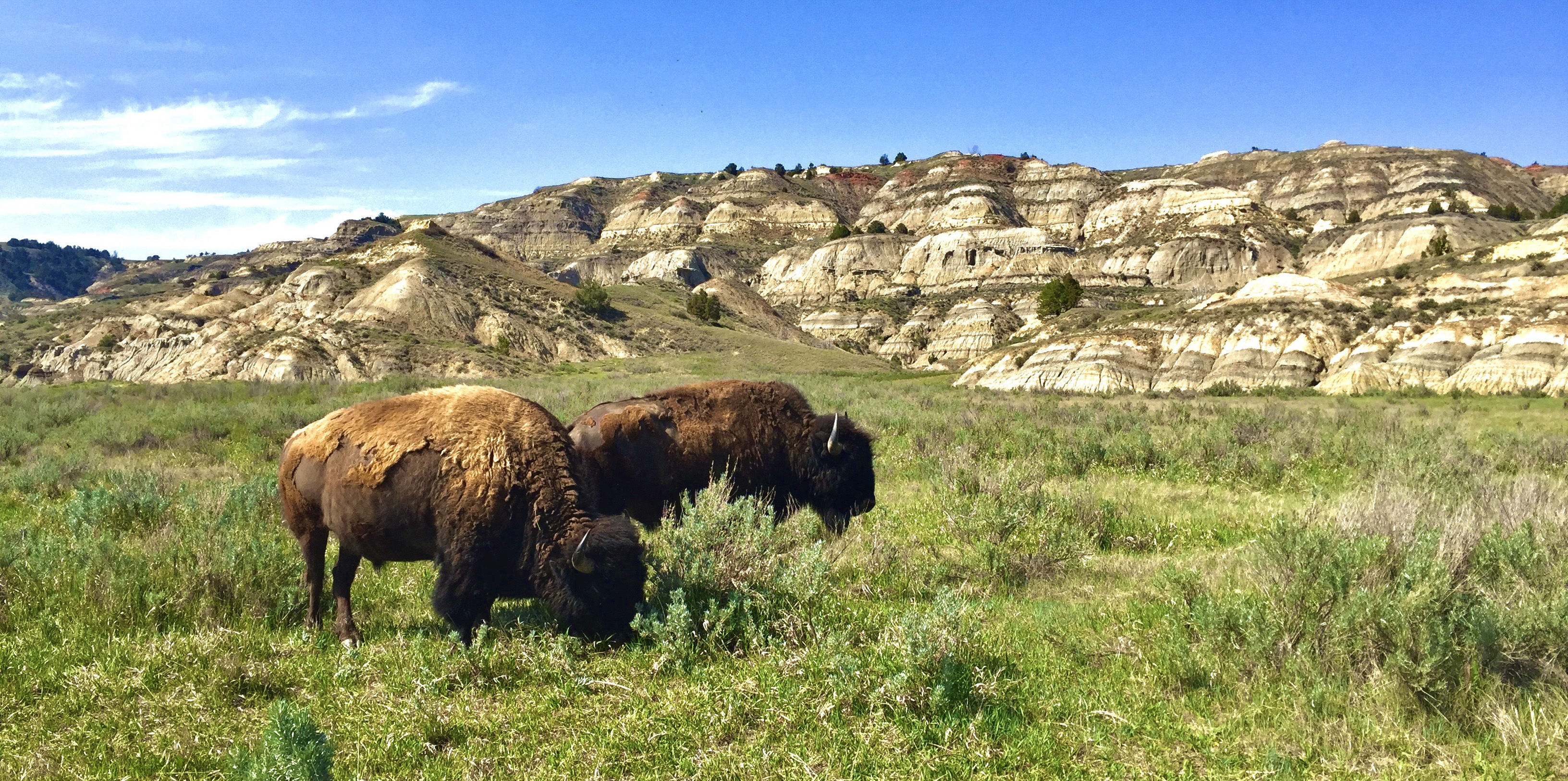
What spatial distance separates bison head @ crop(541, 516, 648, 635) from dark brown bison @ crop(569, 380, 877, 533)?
1682 mm

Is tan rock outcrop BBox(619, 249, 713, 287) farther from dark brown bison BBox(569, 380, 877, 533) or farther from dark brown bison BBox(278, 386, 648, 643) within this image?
dark brown bison BBox(278, 386, 648, 643)

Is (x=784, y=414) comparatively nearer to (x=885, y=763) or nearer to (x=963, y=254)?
(x=885, y=763)

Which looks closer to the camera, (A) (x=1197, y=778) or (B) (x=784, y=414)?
(A) (x=1197, y=778)

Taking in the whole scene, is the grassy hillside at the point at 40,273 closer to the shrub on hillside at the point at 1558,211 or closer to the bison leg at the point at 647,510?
the bison leg at the point at 647,510

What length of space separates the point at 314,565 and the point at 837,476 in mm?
4948

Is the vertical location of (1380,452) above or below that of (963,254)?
below

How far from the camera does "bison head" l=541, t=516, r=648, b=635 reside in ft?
16.9

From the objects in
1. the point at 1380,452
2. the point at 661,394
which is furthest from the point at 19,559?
the point at 1380,452

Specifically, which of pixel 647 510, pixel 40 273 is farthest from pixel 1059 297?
pixel 40 273

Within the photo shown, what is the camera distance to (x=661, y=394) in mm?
8484

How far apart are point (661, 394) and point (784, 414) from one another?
1394 millimetres

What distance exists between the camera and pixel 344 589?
6117 mm

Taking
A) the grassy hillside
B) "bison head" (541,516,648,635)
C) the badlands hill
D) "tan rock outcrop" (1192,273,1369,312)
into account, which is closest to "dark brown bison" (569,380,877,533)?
"bison head" (541,516,648,635)

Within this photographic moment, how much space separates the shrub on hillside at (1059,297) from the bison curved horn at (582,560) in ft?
208
